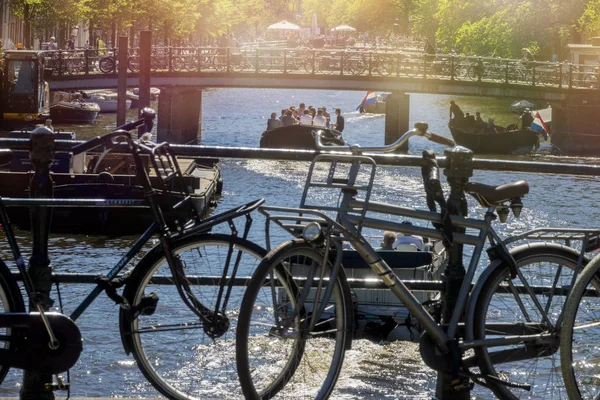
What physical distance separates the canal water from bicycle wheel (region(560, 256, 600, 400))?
3.09 feet

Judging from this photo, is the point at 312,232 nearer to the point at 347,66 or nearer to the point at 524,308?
the point at 524,308

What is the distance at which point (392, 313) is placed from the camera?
1670cm

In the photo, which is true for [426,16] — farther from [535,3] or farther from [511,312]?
[511,312]

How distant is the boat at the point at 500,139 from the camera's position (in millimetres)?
50094

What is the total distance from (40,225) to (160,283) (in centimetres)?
52

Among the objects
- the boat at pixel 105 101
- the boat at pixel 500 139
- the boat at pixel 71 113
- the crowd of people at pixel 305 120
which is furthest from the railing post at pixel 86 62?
the boat at pixel 500 139

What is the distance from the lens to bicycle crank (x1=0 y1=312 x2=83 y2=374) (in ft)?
14.7

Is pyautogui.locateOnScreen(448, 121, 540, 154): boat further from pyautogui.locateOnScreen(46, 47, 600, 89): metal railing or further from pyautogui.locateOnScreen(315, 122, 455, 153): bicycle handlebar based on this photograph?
pyautogui.locateOnScreen(315, 122, 455, 153): bicycle handlebar

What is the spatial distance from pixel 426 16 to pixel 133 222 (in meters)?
70.7

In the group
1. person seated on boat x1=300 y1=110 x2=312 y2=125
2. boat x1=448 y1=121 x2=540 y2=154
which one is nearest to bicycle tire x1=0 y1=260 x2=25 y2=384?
person seated on boat x1=300 y1=110 x2=312 y2=125

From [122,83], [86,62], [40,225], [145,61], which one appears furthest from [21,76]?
[40,225]

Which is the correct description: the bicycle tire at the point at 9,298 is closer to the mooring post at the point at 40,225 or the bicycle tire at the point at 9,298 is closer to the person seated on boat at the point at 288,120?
the mooring post at the point at 40,225

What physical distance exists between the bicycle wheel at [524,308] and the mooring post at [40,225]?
1.65 metres

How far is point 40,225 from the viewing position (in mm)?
4770
